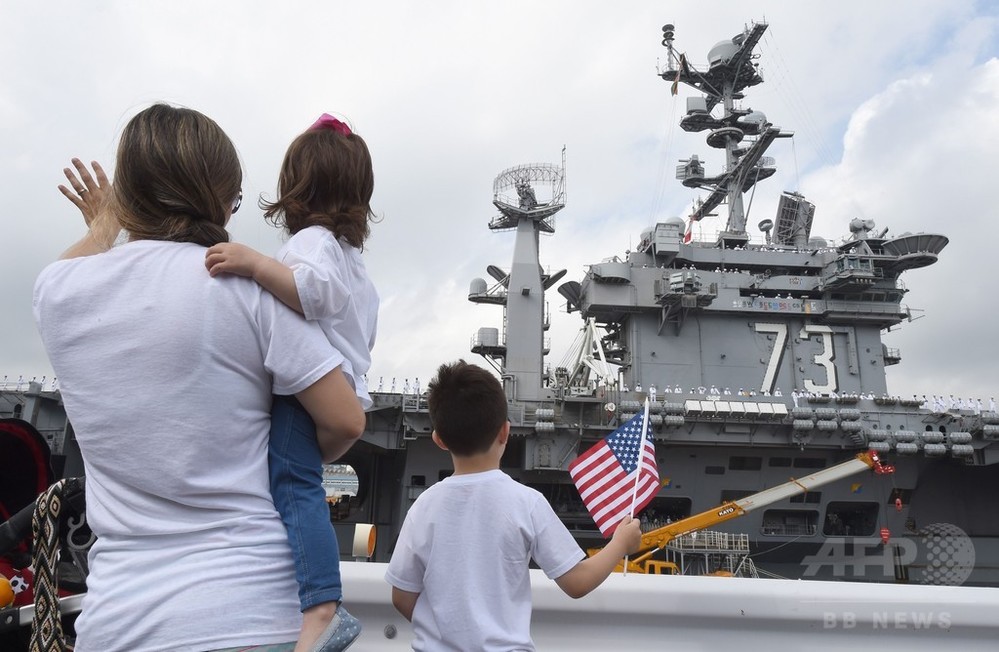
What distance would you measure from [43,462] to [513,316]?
17313 millimetres

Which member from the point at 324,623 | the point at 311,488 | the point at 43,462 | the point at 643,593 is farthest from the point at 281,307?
the point at 43,462

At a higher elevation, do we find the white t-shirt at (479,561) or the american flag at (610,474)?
the american flag at (610,474)

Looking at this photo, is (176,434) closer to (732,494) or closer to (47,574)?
(47,574)

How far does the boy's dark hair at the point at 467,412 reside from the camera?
204 centimetres

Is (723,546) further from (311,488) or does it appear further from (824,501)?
(311,488)

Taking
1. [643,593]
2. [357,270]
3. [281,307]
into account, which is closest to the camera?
[281,307]

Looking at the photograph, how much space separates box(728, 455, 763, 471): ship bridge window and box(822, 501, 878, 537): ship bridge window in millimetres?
2179

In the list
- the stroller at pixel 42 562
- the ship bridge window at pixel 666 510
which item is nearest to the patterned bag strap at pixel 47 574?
the stroller at pixel 42 562

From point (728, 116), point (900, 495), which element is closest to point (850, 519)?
point (900, 495)

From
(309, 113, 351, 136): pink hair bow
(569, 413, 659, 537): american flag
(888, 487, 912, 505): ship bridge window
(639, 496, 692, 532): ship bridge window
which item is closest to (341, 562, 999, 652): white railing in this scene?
(309, 113, 351, 136): pink hair bow

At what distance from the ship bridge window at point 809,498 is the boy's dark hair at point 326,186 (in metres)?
18.7

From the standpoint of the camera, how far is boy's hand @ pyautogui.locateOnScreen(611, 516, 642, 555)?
6.66 feet

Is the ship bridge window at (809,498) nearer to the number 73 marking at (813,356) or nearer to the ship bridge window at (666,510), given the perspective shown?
the ship bridge window at (666,510)

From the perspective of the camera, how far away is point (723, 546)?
50.4 ft
